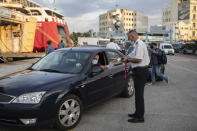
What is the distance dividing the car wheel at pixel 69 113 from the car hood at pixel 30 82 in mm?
398

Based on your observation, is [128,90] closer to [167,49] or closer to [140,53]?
[140,53]

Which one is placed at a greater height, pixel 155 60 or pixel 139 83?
pixel 155 60

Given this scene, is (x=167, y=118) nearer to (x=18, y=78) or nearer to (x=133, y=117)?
(x=133, y=117)

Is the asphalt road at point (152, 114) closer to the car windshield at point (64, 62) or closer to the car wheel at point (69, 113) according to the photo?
the car wheel at point (69, 113)

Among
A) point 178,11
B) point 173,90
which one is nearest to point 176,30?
point 178,11

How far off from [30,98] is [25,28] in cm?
1515

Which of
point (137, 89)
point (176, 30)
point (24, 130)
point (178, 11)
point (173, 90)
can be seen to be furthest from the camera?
point (178, 11)

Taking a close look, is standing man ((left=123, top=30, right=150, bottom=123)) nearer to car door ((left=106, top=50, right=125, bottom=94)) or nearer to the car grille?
car door ((left=106, top=50, right=125, bottom=94))

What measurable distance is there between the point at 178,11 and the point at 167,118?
11299 centimetres

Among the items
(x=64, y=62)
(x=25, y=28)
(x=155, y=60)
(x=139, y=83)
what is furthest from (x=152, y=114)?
(x=25, y=28)

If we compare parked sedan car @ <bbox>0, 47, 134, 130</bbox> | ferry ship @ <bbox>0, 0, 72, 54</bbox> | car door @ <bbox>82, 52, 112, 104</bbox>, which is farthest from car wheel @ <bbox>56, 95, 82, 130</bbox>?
ferry ship @ <bbox>0, 0, 72, 54</bbox>

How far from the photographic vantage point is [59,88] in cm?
389

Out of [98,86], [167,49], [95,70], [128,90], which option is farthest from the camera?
[167,49]

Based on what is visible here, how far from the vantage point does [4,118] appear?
11.8 feet
